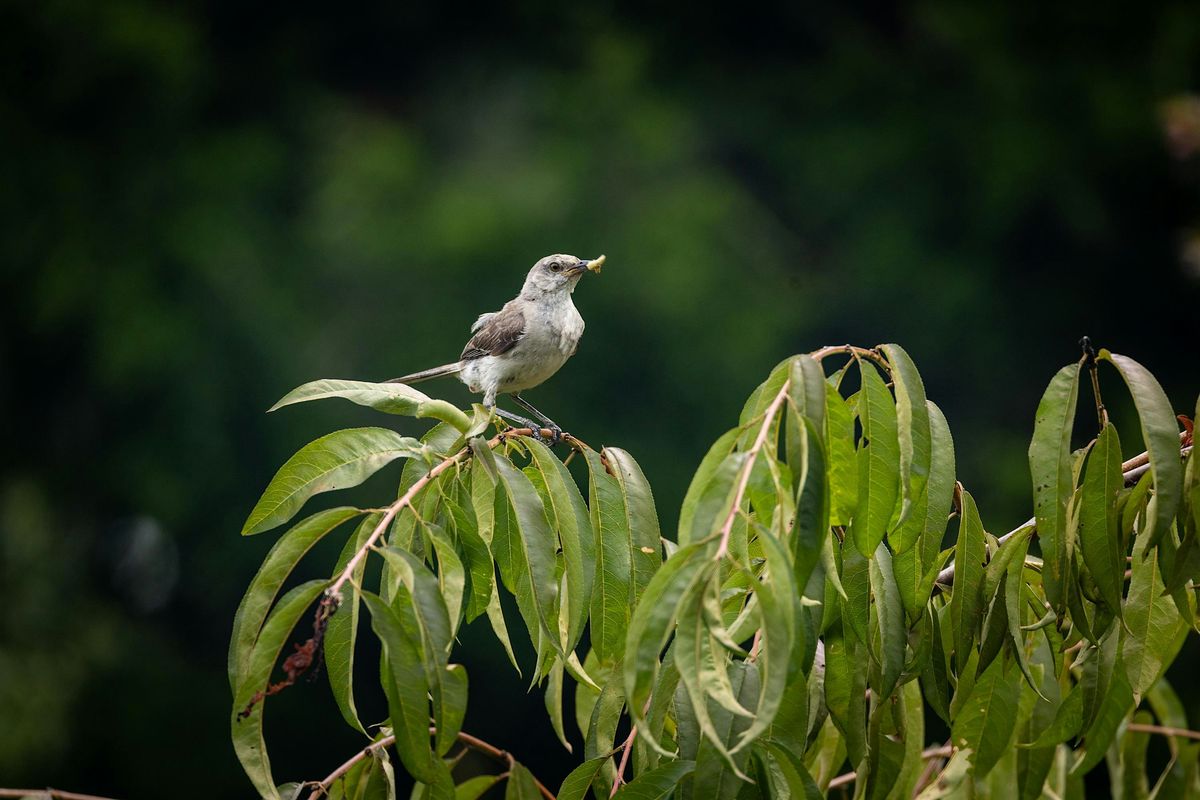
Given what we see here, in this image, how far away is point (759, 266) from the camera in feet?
34.0

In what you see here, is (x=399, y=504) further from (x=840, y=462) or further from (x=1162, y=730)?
(x=1162, y=730)

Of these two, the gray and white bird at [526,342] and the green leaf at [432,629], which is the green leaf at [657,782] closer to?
the green leaf at [432,629]

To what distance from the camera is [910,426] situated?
1.56 metres

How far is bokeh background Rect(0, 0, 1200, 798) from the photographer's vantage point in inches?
388

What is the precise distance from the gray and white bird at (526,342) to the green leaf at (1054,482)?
2039 mm

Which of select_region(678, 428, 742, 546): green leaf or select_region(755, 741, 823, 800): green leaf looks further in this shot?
select_region(755, 741, 823, 800): green leaf

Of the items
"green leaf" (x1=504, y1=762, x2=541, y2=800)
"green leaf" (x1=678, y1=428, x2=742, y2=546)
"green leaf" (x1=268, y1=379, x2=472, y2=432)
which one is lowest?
"green leaf" (x1=504, y1=762, x2=541, y2=800)

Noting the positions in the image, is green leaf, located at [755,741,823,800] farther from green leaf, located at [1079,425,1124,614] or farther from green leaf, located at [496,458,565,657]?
green leaf, located at [1079,425,1124,614]

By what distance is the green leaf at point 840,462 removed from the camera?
5.08 ft

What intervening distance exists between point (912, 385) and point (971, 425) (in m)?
8.99

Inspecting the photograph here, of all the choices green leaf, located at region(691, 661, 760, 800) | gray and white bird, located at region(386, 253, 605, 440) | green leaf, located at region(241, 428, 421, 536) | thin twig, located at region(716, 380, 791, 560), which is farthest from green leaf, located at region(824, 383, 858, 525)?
gray and white bird, located at region(386, 253, 605, 440)

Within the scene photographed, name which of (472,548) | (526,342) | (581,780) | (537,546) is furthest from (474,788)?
(526,342)

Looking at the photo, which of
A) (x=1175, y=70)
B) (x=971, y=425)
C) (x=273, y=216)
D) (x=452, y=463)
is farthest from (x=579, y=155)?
(x=452, y=463)

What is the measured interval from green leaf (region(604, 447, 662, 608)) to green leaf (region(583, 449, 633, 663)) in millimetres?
11
